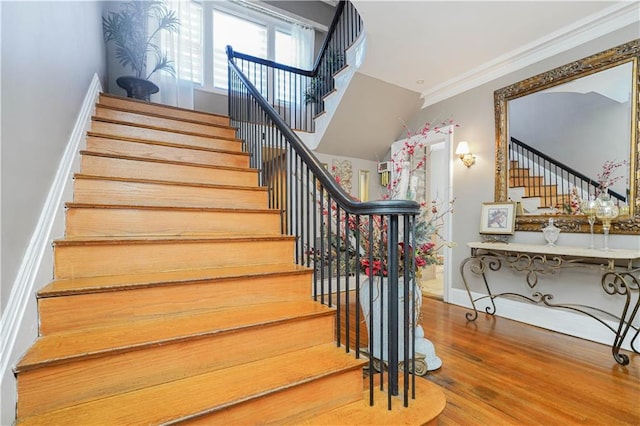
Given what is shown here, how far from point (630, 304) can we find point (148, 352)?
3.35 m

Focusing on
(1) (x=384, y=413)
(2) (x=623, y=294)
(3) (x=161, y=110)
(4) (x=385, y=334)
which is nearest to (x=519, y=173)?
(2) (x=623, y=294)

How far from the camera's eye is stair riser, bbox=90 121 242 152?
2.43 m

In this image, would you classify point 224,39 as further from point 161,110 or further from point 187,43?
point 161,110

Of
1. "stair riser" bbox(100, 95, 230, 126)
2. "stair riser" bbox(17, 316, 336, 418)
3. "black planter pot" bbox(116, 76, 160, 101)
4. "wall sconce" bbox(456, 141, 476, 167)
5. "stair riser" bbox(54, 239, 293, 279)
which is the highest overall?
"black planter pot" bbox(116, 76, 160, 101)

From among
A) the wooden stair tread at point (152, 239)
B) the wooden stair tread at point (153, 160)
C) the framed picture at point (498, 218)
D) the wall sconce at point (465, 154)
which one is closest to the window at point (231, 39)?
the wooden stair tread at point (153, 160)

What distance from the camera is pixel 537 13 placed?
2549 mm

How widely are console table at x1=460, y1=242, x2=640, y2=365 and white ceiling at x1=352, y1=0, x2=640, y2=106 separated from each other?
186 centimetres

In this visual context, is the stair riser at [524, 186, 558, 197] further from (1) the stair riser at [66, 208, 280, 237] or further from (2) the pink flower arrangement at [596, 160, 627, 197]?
(1) the stair riser at [66, 208, 280, 237]

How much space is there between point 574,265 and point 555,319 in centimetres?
62

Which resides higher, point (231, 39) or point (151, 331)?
point (231, 39)

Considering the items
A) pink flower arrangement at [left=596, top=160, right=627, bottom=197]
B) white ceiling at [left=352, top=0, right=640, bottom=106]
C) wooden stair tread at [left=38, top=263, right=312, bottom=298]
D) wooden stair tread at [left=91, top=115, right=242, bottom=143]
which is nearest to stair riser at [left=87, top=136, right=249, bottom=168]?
wooden stair tread at [left=91, top=115, right=242, bottom=143]

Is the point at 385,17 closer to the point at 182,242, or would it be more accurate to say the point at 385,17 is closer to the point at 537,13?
the point at 537,13

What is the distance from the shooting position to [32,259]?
1.22 metres

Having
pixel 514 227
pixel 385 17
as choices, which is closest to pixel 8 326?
pixel 385 17
